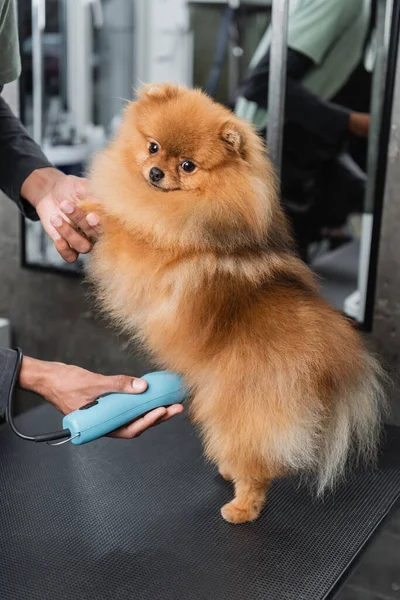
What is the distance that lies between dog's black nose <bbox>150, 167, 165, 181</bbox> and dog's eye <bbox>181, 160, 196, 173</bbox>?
3 cm

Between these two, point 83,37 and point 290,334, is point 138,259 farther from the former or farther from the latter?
point 83,37

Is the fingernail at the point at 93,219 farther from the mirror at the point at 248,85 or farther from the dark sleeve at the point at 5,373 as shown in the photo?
the mirror at the point at 248,85

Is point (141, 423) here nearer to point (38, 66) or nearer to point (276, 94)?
point (276, 94)

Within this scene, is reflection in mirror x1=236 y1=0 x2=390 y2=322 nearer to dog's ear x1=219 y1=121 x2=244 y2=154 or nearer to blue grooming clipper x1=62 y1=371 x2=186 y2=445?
dog's ear x1=219 y1=121 x2=244 y2=154

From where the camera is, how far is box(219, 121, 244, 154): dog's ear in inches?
39.5

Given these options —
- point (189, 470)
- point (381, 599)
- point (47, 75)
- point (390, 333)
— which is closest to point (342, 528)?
point (381, 599)

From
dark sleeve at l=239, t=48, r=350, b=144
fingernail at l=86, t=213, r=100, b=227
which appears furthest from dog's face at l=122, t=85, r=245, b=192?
dark sleeve at l=239, t=48, r=350, b=144

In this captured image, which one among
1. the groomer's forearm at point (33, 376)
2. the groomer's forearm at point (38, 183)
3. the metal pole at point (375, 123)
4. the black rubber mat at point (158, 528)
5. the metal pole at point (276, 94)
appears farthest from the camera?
the metal pole at point (375, 123)

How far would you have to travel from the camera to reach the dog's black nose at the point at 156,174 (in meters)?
1.01

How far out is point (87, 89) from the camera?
9.21 ft

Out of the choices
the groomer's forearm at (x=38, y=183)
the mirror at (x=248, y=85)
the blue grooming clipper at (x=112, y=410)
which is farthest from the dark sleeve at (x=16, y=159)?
the mirror at (x=248, y=85)

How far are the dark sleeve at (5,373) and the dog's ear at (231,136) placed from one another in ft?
1.61

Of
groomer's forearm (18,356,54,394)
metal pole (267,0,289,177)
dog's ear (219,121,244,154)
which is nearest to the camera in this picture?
dog's ear (219,121,244,154)

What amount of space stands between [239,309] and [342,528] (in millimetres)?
378
